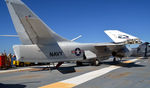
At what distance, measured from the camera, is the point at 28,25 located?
1002 cm

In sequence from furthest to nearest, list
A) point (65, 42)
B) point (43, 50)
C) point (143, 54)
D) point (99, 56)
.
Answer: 1. point (143, 54)
2. point (99, 56)
3. point (65, 42)
4. point (43, 50)

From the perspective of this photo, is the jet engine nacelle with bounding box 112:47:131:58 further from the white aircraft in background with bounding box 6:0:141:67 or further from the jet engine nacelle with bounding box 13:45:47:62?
the jet engine nacelle with bounding box 13:45:47:62

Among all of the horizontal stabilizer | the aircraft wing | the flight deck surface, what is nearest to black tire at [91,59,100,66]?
the aircraft wing

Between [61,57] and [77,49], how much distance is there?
2286 mm

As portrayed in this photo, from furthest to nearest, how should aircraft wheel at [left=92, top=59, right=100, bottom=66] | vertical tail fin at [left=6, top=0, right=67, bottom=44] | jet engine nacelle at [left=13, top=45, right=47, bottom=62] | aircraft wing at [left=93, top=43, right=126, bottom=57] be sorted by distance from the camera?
aircraft wing at [left=93, top=43, right=126, bottom=57], aircraft wheel at [left=92, top=59, right=100, bottom=66], jet engine nacelle at [left=13, top=45, right=47, bottom=62], vertical tail fin at [left=6, top=0, right=67, bottom=44]

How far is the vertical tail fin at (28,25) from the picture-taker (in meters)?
9.34

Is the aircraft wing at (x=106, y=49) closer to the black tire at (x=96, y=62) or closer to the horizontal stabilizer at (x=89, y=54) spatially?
the black tire at (x=96, y=62)

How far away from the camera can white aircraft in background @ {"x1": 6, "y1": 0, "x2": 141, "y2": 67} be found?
9578mm

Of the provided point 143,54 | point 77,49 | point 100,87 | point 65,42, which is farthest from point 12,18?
point 143,54

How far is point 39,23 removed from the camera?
948cm

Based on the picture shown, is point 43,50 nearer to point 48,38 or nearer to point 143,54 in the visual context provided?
point 48,38

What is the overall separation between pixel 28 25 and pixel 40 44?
2.57m

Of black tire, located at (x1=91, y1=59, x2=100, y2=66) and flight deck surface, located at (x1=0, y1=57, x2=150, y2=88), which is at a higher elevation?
black tire, located at (x1=91, y1=59, x2=100, y2=66)

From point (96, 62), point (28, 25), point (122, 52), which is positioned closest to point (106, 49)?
point (96, 62)
